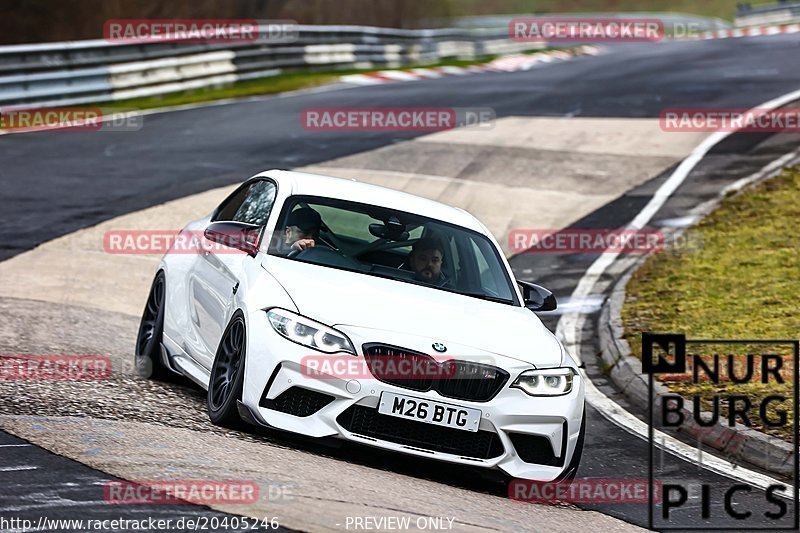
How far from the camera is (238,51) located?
2839 cm

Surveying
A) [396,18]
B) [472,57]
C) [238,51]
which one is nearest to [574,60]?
[472,57]

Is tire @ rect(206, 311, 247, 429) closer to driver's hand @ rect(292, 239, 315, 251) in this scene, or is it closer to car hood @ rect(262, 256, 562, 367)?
car hood @ rect(262, 256, 562, 367)

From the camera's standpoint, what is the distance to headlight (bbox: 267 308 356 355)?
269 inches

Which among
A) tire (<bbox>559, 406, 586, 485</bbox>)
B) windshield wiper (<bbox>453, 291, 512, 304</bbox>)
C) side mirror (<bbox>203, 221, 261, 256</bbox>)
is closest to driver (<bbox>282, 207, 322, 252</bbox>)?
side mirror (<bbox>203, 221, 261, 256</bbox>)

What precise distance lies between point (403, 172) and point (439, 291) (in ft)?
35.5

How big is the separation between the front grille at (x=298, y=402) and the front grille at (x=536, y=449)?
3.47ft

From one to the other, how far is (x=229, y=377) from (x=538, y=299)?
85.0 inches

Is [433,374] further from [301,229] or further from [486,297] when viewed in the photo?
[301,229]

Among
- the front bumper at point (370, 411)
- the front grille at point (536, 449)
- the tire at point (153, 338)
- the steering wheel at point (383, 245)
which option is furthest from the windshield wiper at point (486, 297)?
the tire at point (153, 338)

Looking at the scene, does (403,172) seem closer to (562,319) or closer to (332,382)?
(562,319)

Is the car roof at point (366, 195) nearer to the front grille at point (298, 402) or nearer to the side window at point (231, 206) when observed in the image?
the side window at point (231, 206)

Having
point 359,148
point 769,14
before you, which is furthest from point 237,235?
point 769,14

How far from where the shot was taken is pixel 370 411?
679 centimetres

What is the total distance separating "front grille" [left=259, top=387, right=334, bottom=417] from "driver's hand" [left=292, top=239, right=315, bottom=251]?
143 cm
